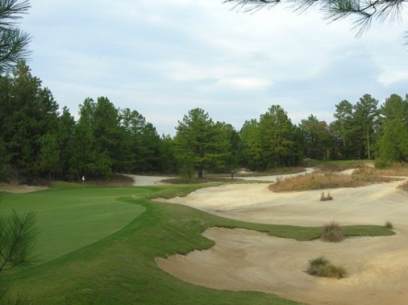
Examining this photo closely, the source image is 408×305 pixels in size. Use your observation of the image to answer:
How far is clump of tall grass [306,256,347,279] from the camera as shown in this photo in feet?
34.8

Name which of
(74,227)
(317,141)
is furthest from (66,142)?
(317,141)

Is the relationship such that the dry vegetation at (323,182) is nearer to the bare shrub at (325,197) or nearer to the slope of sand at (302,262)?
the bare shrub at (325,197)

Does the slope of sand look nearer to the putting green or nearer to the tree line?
the putting green

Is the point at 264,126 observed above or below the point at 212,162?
above

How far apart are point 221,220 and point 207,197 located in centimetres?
1150

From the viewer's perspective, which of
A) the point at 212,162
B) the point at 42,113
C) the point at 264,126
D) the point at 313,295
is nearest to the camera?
the point at 313,295

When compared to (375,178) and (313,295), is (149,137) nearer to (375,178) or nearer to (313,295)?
(375,178)

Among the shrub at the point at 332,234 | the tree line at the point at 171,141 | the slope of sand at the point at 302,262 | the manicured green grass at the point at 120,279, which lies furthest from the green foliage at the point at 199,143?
the manicured green grass at the point at 120,279

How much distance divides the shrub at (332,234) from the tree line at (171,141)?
13455mm

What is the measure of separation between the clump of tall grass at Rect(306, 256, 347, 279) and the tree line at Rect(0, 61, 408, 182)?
14.2 meters

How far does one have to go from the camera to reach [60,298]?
19.3ft

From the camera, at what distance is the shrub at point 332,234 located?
15.0 metres

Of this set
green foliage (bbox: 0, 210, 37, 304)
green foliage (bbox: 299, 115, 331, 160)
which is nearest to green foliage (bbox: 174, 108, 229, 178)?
green foliage (bbox: 299, 115, 331, 160)

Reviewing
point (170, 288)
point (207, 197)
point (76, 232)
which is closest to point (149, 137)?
point (207, 197)
